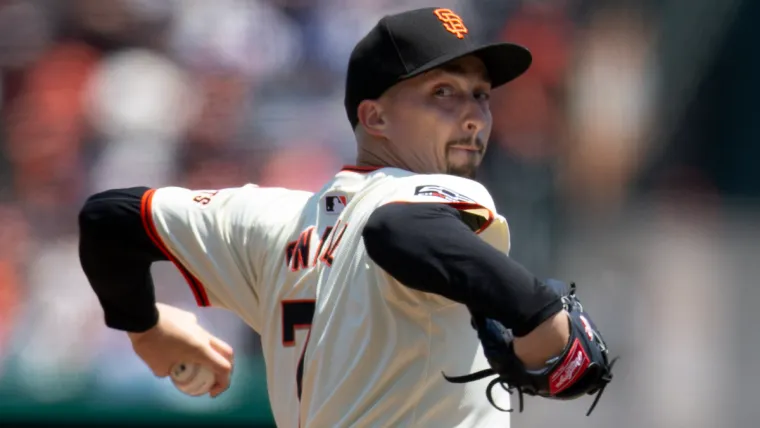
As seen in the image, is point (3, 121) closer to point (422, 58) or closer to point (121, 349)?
point (121, 349)

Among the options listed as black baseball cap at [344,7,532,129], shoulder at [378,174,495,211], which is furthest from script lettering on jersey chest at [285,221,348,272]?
black baseball cap at [344,7,532,129]

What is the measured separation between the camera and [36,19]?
5.87 metres

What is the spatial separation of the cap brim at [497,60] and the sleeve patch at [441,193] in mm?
413

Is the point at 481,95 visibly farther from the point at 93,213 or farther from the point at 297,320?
the point at 93,213

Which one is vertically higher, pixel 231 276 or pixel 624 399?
pixel 231 276

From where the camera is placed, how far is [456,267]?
6.08ft

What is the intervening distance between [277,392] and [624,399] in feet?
10.2

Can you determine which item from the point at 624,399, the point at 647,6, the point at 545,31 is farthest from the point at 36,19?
the point at 624,399

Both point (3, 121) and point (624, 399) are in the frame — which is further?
point (3, 121)

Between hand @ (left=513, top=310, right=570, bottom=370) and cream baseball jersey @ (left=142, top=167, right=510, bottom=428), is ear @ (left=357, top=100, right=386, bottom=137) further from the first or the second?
hand @ (left=513, top=310, right=570, bottom=370)

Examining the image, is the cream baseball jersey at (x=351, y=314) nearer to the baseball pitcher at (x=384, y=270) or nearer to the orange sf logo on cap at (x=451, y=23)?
the baseball pitcher at (x=384, y=270)

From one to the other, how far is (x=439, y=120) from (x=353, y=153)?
318cm

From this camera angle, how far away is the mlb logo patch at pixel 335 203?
2332 millimetres

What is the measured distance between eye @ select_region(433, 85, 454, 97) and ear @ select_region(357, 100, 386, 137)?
136 millimetres
